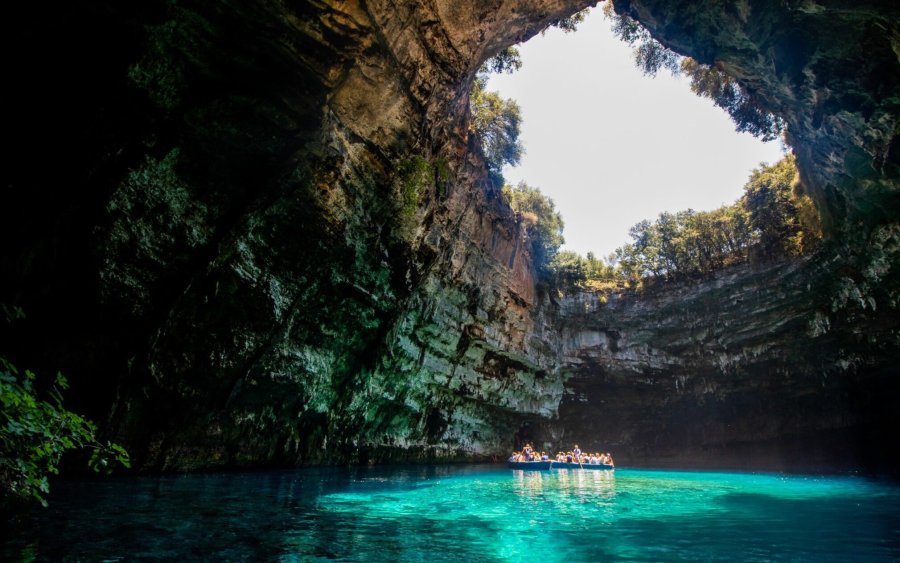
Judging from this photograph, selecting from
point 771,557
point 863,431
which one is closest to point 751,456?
point 863,431

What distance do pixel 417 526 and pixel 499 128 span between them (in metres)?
21.2

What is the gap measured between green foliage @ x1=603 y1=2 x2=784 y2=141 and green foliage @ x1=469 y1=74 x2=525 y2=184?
21.3ft

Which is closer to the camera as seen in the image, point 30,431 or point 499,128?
point 30,431

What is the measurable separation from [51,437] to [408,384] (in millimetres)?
14923

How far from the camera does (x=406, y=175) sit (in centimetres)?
1177

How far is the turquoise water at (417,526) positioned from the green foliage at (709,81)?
13.8m

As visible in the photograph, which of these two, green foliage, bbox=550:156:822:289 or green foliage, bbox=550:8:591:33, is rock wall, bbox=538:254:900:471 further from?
green foliage, bbox=550:8:591:33

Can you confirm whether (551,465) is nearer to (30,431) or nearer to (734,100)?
(734,100)

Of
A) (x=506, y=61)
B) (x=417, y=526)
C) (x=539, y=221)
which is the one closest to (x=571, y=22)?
(x=506, y=61)

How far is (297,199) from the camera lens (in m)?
10.2

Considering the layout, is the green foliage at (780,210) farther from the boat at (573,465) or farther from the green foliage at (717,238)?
the boat at (573,465)

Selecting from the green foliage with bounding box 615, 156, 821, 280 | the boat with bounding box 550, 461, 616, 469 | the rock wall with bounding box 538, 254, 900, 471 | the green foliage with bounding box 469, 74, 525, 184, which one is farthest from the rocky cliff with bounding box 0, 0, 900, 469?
the boat with bounding box 550, 461, 616, 469

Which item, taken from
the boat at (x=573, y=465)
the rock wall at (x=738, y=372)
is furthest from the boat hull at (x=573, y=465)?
the rock wall at (x=738, y=372)

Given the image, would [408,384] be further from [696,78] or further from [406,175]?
[696,78]
